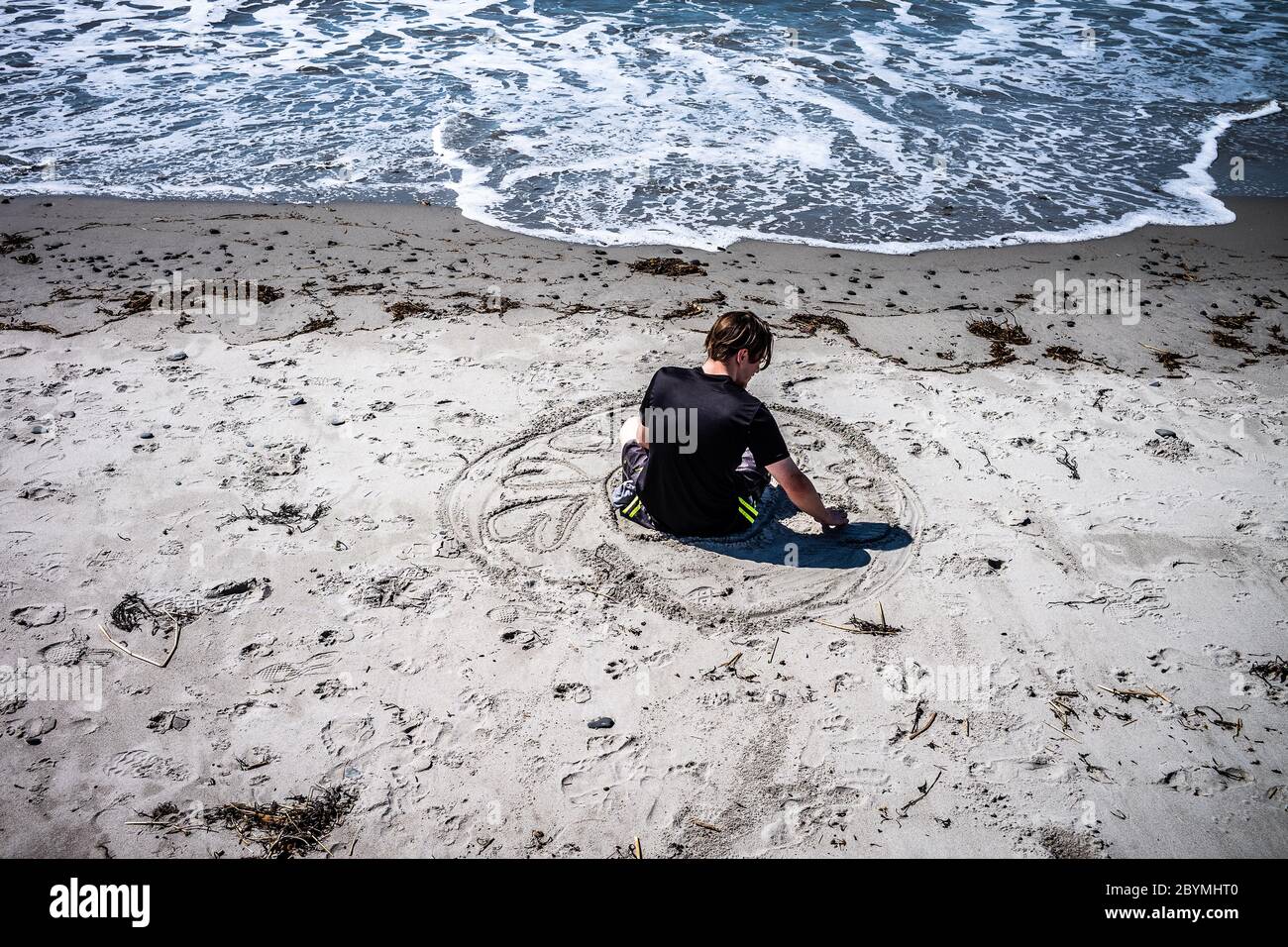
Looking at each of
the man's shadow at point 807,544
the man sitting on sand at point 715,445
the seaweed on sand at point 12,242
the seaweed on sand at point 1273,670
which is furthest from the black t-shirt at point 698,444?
the seaweed on sand at point 12,242

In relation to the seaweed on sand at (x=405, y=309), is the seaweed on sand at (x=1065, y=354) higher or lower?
lower

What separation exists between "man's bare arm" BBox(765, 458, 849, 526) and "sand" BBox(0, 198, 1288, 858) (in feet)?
0.47

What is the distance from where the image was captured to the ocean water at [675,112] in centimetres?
862

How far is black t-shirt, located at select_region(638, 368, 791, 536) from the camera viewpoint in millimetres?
4031

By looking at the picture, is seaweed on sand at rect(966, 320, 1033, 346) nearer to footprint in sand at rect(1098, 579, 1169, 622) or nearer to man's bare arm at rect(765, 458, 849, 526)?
footprint in sand at rect(1098, 579, 1169, 622)

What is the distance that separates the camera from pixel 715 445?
410 cm

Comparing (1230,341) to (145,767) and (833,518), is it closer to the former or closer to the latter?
(833,518)

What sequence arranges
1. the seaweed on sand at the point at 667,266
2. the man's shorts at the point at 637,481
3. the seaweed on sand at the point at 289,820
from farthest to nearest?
the seaweed on sand at the point at 667,266 → the man's shorts at the point at 637,481 → the seaweed on sand at the point at 289,820

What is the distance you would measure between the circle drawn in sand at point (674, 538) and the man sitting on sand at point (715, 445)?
178mm

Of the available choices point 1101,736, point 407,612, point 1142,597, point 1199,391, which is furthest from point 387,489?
point 1199,391

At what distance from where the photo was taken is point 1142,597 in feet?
13.5

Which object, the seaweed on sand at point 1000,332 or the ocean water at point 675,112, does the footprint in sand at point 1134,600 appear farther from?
the ocean water at point 675,112

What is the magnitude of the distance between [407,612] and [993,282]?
6.01 meters

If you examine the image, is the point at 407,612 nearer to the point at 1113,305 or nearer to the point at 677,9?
the point at 1113,305
